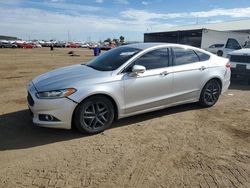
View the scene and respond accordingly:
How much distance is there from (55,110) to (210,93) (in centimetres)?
376

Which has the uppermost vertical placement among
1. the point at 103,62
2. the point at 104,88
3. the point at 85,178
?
the point at 103,62

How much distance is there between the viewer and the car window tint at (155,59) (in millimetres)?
5085

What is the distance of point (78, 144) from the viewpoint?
419 centimetres

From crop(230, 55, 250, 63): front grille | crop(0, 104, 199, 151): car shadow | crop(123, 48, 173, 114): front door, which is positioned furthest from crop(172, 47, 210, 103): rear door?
crop(230, 55, 250, 63): front grille

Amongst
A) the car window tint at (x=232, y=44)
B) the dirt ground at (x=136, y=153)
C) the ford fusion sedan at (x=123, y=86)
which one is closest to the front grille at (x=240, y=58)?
the ford fusion sedan at (x=123, y=86)

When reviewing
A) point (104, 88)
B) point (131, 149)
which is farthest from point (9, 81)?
point (131, 149)

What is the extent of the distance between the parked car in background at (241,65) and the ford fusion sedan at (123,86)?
356cm

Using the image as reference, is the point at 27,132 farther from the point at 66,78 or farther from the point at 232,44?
the point at 232,44

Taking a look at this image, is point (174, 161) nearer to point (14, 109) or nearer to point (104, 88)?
point (104, 88)

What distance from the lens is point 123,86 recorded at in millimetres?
4688

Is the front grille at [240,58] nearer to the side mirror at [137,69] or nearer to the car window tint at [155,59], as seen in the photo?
the car window tint at [155,59]

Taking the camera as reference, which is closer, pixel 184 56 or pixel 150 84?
pixel 150 84

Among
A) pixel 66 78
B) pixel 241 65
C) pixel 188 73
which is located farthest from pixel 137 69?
pixel 241 65

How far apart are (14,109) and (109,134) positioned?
2.72 metres
